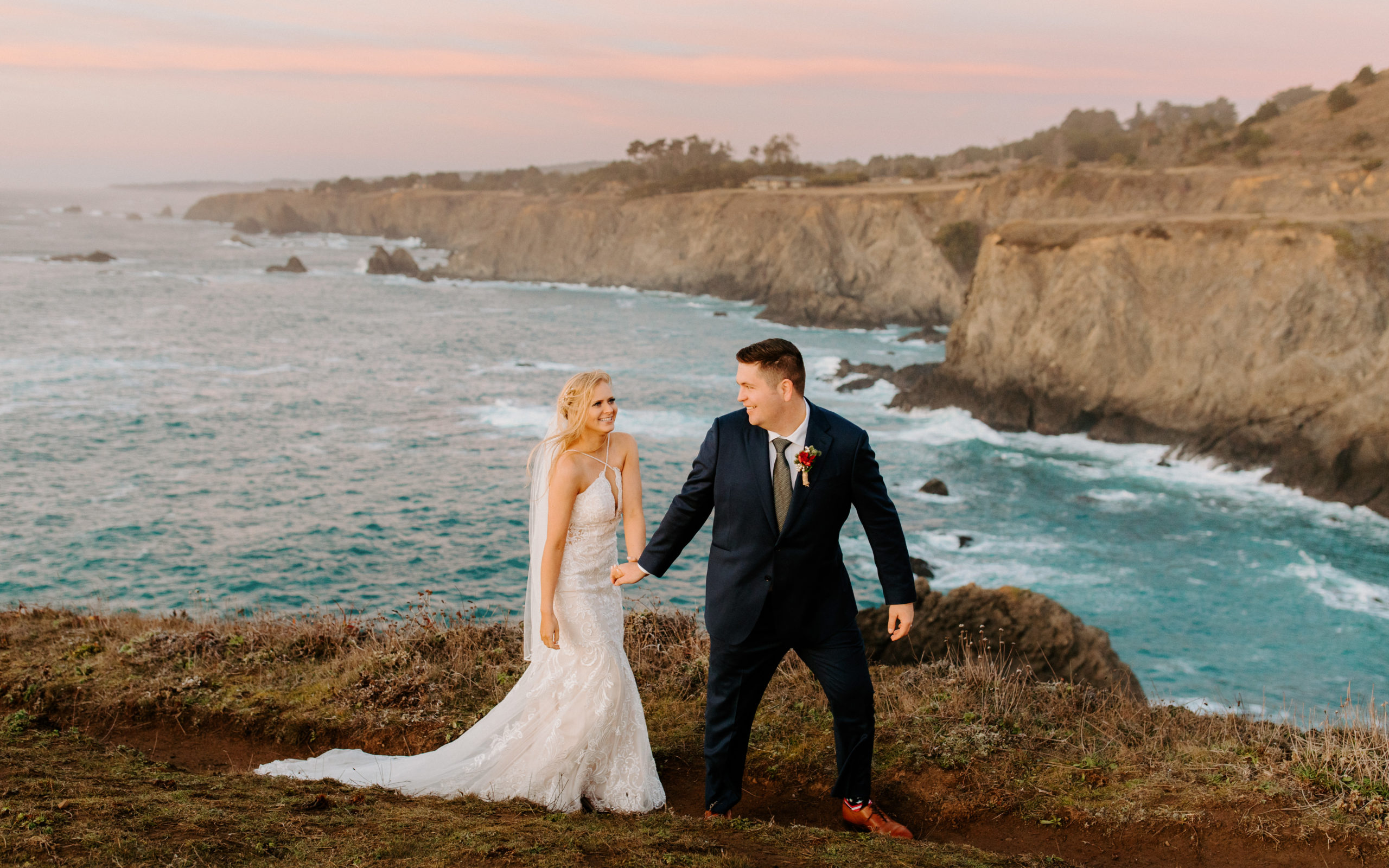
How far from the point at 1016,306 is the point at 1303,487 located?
1224 centimetres

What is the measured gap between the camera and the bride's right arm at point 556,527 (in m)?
5.04

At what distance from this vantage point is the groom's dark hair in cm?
450

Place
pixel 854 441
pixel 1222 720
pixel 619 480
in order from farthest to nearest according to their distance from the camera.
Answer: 1. pixel 1222 720
2. pixel 619 480
3. pixel 854 441

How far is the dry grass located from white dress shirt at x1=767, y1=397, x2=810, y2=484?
7.33ft

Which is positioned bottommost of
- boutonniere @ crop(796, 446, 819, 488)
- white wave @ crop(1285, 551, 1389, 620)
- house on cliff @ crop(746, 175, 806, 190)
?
white wave @ crop(1285, 551, 1389, 620)

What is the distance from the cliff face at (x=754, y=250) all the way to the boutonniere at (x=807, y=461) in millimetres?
57471

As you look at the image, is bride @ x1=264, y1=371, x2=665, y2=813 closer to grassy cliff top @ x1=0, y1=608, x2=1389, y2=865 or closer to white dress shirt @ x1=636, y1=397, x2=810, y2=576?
grassy cliff top @ x1=0, y1=608, x2=1389, y2=865

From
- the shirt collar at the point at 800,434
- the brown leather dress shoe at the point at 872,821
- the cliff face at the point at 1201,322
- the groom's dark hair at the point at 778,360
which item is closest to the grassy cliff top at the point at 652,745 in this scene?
the brown leather dress shoe at the point at 872,821

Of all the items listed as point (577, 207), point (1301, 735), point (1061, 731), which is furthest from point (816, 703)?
point (577, 207)

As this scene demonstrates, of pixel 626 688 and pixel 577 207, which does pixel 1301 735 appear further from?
pixel 577 207

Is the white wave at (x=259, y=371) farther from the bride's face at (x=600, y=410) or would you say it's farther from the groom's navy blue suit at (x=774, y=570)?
the groom's navy blue suit at (x=774, y=570)

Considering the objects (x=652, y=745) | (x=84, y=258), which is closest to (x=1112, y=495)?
(x=652, y=745)

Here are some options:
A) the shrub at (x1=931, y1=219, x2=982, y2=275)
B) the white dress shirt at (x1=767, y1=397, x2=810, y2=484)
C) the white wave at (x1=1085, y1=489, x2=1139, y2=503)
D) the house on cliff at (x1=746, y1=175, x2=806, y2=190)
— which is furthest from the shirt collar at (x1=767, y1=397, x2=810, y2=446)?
the house on cliff at (x1=746, y1=175, x2=806, y2=190)

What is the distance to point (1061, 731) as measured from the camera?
6.14 metres
